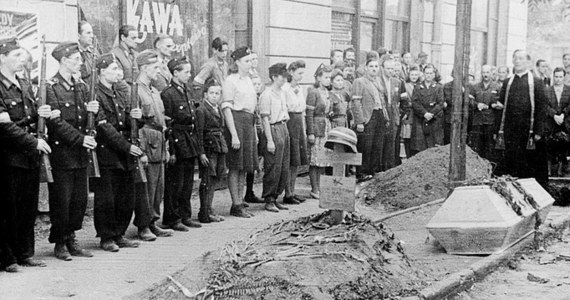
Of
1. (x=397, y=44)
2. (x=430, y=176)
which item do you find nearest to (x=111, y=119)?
(x=430, y=176)

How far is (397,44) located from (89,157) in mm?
12165

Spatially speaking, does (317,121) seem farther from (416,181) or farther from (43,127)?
(43,127)

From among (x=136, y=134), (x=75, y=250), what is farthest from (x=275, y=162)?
(x=75, y=250)

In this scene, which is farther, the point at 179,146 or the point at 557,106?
the point at 557,106

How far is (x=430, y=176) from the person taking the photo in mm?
12414

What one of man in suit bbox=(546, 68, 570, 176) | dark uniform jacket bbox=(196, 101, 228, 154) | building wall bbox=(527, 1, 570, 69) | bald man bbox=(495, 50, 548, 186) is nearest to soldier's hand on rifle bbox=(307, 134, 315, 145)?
dark uniform jacket bbox=(196, 101, 228, 154)

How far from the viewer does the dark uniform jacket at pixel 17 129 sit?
7.48 metres

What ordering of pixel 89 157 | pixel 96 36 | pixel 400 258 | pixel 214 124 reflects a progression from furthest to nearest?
pixel 96 36
pixel 214 124
pixel 89 157
pixel 400 258

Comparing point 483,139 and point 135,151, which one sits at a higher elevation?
point 135,151

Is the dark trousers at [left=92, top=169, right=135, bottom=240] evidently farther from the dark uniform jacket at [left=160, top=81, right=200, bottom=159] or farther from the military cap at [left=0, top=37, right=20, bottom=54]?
the military cap at [left=0, top=37, right=20, bottom=54]

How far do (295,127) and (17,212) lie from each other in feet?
15.8

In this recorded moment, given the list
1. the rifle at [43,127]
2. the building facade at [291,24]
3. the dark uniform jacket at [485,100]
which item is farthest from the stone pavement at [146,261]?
the dark uniform jacket at [485,100]

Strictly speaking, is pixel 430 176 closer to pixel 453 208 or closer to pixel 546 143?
pixel 546 143

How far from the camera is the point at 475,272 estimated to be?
7.73m
